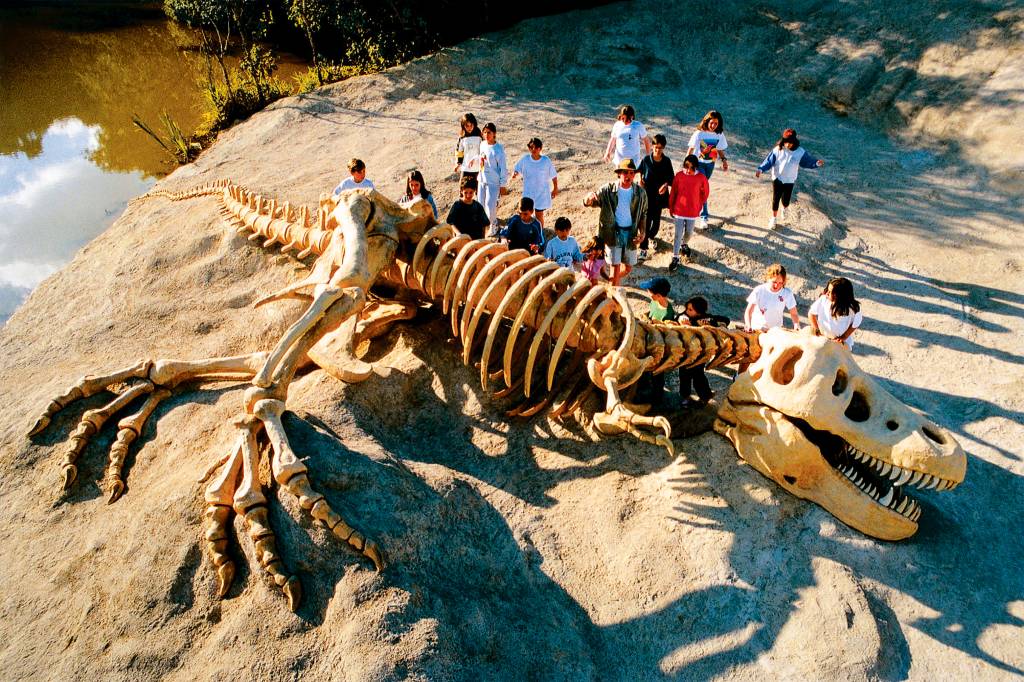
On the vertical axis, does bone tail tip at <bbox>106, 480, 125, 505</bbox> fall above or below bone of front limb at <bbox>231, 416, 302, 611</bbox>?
below

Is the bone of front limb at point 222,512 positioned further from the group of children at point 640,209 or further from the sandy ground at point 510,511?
the group of children at point 640,209

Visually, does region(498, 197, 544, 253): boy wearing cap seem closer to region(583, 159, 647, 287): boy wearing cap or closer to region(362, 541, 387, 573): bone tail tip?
region(583, 159, 647, 287): boy wearing cap

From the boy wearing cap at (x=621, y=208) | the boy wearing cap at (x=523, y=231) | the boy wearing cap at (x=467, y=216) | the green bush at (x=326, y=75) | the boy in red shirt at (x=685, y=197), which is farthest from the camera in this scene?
the green bush at (x=326, y=75)

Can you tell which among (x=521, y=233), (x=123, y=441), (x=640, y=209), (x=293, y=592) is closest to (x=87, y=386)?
(x=123, y=441)

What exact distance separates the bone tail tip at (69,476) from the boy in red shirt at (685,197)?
6.29 metres

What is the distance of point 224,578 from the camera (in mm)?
4078

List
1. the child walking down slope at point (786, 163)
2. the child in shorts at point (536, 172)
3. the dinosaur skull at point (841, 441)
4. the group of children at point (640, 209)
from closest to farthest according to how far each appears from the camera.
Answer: the dinosaur skull at point (841, 441), the group of children at point (640, 209), the child in shorts at point (536, 172), the child walking down slope at point (786, 163)

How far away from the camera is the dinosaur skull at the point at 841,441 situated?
446 cm

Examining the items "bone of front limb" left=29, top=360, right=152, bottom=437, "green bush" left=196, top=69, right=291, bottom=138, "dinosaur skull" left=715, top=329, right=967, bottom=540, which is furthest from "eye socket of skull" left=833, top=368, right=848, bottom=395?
"green bush" left=196, top=69, right=291, bottom=138

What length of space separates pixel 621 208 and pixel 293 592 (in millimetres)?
5079

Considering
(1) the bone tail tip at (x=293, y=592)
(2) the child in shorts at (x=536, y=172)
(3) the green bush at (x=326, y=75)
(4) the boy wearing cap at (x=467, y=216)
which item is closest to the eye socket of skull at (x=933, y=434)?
(1) the bone tail tip at (x=293, y=592)

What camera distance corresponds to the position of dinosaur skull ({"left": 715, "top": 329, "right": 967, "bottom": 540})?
4.46 meters

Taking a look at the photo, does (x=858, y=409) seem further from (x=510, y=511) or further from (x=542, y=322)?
(x=510, y=511)

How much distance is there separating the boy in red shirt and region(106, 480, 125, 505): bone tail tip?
6.04 metres
